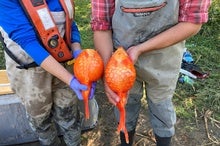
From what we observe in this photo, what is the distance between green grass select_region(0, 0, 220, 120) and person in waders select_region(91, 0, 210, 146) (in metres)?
0.90

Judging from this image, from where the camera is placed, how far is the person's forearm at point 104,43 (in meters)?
1.88

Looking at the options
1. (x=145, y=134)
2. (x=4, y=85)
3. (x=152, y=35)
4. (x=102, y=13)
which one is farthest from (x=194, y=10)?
(x=4, y=85)

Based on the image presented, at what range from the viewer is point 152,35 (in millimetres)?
1822

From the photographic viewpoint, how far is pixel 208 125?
284cm

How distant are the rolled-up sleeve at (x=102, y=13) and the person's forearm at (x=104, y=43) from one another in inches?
1.4

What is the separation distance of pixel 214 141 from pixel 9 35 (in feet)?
5.64

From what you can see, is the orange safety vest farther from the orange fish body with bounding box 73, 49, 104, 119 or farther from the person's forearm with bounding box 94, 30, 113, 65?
the orange fish body with bounding box 73, 49, 104, 119

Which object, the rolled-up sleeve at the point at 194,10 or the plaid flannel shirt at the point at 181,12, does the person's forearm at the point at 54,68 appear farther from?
the rolled-up sleeve at the point at 194,10

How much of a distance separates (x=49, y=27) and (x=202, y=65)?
202cm

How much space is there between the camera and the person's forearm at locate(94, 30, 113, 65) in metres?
1.88

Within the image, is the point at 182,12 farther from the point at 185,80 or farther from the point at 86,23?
the point at 86,23

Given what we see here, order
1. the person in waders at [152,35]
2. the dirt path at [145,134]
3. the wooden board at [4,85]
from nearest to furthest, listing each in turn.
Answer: the person in waders at [152,35]
the wooden board at [4,85]
the dirt path at [145,134]

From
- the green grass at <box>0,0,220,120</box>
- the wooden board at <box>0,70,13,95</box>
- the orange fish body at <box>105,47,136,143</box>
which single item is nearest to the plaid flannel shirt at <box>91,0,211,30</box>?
the orange fish body at <box>105,47,136,143</box>

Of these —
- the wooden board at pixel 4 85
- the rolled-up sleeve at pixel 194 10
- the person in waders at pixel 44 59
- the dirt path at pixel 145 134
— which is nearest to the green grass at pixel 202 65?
the dirt path at pixel 145 134
